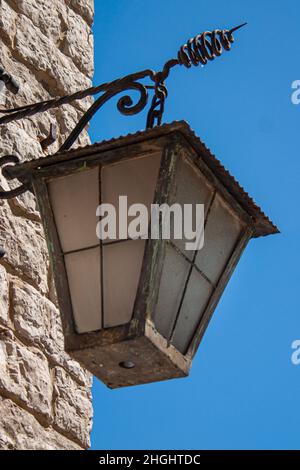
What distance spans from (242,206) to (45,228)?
569 mm

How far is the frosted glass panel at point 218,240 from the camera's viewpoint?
308 centimetres

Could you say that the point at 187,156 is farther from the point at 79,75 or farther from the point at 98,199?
the point at 79,75

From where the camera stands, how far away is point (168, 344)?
9.70 ft

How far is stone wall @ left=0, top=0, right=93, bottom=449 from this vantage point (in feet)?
12.0

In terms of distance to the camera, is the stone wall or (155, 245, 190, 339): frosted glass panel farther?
the stone wall

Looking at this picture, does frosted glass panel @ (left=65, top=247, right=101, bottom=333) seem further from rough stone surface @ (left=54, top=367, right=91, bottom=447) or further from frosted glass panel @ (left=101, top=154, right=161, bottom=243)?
rough stone surface @ (left=54, top=367, right=91, bottom=447)

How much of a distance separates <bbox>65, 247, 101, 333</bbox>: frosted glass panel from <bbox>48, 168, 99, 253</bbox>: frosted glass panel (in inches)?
1.3

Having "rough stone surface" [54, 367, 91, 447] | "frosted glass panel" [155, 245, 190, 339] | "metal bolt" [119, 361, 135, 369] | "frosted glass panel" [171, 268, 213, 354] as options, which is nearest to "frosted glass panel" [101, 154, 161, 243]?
"frosted glass panel" [155, 245, 190, 339]

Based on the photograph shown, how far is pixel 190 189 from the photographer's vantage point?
3.01 m

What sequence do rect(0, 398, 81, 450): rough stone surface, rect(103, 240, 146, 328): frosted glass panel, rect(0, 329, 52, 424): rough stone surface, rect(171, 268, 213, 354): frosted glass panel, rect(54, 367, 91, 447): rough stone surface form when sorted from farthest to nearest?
rect(54, 367, 91, 447): rough stone surface → rect(0, 329, 52, 424): rough stone surface → rect(0, 398, 81, 450): rough stone surface → rect(171, 268, 213, 354): frosted glass panel → rect(103, 240, 146, 328): frosted glass panel

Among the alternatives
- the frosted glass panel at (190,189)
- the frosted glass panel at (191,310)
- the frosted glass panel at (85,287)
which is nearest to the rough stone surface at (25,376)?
the frosted glass panel at (85,287)

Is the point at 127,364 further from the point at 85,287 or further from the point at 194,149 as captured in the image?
the point at 194,149

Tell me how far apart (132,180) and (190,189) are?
0.16 meters

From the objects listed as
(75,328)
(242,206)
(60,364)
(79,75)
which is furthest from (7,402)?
(79,75)
